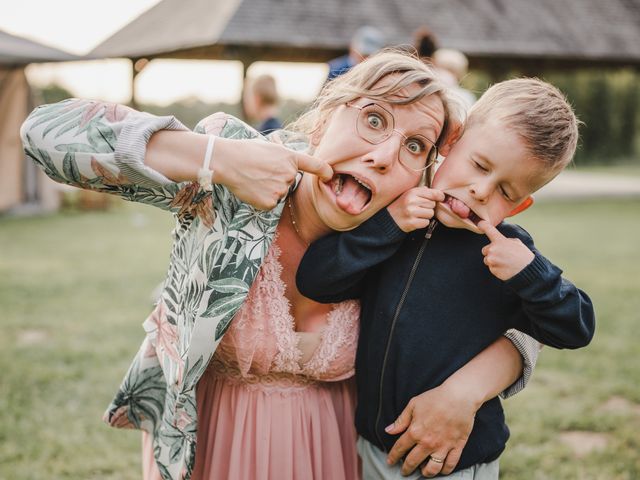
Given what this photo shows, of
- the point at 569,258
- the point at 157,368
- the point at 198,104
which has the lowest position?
the point at 198,104

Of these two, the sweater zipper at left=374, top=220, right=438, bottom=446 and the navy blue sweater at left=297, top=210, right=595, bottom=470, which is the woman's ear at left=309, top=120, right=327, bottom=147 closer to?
the navy blue sweater at left=297, top=210, right=595, bottom=470

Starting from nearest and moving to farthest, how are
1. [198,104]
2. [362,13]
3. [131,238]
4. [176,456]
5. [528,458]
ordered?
[176,456] < [528,458] < [131,238] < [362,13] < [198,104]

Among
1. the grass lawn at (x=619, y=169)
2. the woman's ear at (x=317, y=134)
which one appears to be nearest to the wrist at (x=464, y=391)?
the woman's ear at (x=317, y=134)

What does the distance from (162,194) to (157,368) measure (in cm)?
68

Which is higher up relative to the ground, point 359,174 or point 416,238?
point 359,174

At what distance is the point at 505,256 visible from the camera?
59.8 inches

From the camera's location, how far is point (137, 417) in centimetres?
199

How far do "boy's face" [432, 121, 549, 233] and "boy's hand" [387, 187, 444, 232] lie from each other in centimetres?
4

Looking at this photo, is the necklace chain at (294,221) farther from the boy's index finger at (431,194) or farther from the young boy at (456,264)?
the boy's index finger at (431,194)

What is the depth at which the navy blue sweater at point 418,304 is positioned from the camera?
1.64m

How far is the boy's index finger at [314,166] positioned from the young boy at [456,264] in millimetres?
178

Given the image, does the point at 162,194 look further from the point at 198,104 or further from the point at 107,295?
the point at 198,104

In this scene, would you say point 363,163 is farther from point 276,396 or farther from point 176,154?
point 276,396

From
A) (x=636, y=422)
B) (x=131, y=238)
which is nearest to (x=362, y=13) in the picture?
(x=131, y=238)
